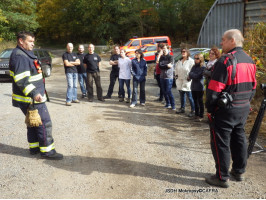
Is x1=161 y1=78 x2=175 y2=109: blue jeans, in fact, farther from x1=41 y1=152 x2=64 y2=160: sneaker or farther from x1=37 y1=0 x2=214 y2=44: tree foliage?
x1=37 y1=0 x2=214 y2=44: tree foliage

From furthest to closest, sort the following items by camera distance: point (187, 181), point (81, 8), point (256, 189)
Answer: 1. point (81, 8)
2. point (187, 181)
3. point (256, 189)

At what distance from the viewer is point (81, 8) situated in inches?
1625

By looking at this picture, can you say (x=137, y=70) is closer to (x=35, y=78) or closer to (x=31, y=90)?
(x=35, y=78)

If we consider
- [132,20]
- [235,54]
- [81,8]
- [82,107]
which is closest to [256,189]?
[235,54]

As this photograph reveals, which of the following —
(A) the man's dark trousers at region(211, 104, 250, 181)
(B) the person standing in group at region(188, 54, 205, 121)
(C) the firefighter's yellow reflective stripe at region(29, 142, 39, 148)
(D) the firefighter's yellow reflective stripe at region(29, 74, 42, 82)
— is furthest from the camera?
(B) the person standing in group at region(188, 54, 205, 121)

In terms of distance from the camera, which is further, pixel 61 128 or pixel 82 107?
pixel 82 107

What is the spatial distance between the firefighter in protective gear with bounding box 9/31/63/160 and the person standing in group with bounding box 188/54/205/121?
11.8ft

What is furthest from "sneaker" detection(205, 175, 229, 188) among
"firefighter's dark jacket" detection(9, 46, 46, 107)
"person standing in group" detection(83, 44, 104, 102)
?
"person standing in group" detection(83, 44, 104, 102)

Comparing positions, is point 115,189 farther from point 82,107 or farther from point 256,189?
point 82,107

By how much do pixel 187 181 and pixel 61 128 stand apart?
354 cm


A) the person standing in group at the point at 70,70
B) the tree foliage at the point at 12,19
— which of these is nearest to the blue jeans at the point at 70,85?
the person standing in group at the point at 70,70

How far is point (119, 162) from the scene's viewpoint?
452 cm

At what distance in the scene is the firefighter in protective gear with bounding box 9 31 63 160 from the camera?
13.9 ft

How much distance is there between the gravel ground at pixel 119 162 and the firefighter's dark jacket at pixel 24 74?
1.15m
